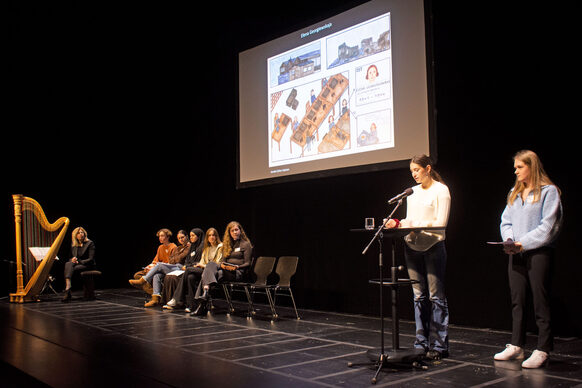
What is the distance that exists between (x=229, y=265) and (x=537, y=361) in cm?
351

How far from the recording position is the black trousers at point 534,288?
306 cm

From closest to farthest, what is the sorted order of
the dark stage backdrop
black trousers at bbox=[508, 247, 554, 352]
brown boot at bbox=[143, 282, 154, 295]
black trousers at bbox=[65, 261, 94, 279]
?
black trousers at bbox=[508, 247, 554, 352] < the dark stage backdrop < brown boot at bbox=[143, 282, 154, 295] < black trousers at bbox=[65, 261, 94, 279]

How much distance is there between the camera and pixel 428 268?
3344 millimetres

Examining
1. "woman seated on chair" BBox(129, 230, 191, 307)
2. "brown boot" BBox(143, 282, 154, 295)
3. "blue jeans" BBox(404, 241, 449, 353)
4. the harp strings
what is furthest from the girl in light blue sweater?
the harp strings

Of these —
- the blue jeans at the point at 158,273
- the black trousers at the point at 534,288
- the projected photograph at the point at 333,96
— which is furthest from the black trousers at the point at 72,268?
the black trousers at the point at 534,288

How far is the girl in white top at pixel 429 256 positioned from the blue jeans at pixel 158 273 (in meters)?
4.21

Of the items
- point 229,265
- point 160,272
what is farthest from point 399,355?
point 160,272

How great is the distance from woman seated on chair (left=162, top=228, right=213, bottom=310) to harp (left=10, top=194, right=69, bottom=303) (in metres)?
1.99

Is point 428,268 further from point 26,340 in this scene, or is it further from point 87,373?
point 26,340

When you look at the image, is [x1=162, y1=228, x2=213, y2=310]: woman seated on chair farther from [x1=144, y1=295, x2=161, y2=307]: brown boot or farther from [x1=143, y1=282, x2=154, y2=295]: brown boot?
[x1=143, y1=282, x2=154, y2=295]: brown boot

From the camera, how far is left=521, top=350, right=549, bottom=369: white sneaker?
10.00 ft

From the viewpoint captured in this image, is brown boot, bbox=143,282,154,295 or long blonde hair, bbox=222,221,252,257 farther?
brown boot, bbox=143,282,154,295

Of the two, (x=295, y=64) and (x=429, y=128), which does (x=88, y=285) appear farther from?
(x=429, y=128)

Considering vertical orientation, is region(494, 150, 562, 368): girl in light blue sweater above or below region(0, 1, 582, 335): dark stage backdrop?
below
